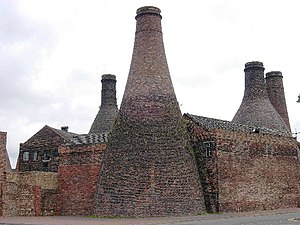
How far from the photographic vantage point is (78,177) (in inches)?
1217

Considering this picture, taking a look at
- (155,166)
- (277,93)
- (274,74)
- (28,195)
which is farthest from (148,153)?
(274,74)

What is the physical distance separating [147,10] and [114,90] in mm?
15046

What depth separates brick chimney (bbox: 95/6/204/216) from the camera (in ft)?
86.1

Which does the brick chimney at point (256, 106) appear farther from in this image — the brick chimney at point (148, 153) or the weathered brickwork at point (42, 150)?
the weathered brickwork at point (42, 150)

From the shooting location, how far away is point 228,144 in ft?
100

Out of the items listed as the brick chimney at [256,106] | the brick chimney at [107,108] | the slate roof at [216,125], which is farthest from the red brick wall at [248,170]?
the brick chimney at [107,108]

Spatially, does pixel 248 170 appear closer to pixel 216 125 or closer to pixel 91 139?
pixel 216 125

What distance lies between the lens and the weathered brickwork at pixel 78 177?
30125 mm

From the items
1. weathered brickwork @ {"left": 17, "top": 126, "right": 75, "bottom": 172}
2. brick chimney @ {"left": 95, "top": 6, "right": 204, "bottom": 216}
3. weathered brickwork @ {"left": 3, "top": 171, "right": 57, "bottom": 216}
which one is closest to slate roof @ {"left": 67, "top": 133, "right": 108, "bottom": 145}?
weathered brickwork @ {"left": 3, "top": 171, "right": 57, "bottom": 216}

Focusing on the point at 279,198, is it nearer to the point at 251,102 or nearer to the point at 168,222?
the point at 251,102

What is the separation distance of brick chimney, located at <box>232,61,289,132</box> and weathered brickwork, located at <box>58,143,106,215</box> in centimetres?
1521

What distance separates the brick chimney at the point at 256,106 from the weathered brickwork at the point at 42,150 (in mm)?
15001

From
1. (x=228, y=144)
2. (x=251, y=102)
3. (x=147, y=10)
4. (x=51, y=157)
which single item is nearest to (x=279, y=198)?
(x=228, y=144)

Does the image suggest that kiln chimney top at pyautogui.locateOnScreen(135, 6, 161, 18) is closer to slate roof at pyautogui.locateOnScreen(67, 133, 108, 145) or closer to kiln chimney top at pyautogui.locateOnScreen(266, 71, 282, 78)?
slate roof at pyautogui.locateOnScreen(67, 133, 108, 145)
